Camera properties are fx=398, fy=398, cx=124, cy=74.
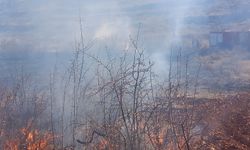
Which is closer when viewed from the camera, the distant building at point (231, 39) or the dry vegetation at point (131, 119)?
the dry vegetation at point (131, 119)

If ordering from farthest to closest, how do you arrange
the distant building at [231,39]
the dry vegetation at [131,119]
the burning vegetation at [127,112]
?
the distant building at [231,39]
the burning vegetation at [127,112]
the dry vegetation at [131,119]

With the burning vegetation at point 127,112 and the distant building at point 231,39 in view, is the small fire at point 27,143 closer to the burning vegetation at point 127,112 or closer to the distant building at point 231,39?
the burning vegetation at point 127,112

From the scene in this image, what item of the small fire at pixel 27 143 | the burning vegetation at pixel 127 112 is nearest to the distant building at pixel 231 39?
the burning vegetation at pixel 127 112

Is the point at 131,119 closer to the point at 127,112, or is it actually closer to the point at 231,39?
the point at 127,112

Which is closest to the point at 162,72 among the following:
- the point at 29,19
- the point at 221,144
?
the point at 221,144

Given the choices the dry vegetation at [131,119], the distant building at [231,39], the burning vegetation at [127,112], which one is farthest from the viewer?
the distant building at [231,39]

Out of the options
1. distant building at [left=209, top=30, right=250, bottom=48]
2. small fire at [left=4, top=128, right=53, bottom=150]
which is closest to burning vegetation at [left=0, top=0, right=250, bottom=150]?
small fire at [left=4, top=128, right=53, bottom=150]

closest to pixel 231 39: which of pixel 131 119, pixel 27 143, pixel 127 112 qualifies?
pixel 131 119

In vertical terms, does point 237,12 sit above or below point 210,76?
above

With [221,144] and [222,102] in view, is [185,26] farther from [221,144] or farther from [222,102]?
[221,144]

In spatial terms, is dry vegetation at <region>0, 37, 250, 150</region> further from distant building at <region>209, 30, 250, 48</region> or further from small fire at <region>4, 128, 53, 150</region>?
distant building at <region>209, 30, 250, 48</region>

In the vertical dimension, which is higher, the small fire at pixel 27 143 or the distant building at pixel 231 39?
the distant building at pixel 231 39

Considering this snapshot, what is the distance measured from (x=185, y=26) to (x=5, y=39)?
44.4 ft

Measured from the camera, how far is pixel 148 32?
2923 centimetres
